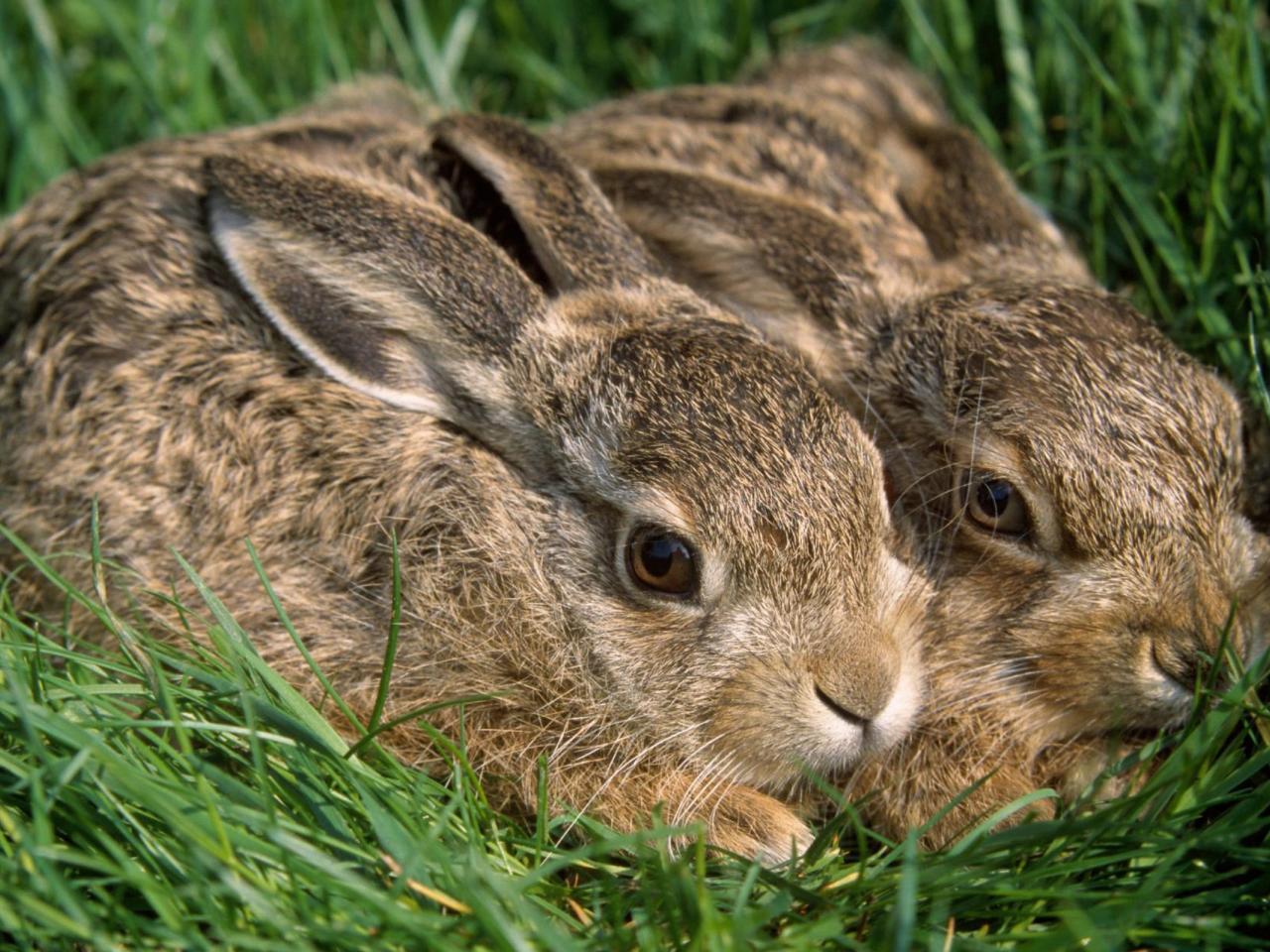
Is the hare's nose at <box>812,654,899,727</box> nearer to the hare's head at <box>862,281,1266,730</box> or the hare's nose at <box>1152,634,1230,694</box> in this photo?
the hare's head at <box>862,281,1266,730</box>

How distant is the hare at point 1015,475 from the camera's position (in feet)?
11.3

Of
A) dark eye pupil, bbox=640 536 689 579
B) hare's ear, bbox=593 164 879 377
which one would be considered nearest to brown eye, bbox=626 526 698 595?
dark eye pupil, bbox=640 536 689 579

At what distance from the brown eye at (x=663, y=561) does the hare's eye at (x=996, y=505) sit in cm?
74

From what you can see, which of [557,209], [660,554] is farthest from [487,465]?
[557,209]

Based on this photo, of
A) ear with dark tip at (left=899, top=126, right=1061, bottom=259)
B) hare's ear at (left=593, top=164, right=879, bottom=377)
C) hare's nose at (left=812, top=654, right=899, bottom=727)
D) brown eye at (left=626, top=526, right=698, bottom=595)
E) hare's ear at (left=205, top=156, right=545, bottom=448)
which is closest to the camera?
hare's nose at (left=812, top=654, right=899, bottom=727)

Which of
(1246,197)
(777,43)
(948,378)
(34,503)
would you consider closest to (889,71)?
(777,43)

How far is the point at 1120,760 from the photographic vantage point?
11.2 feet

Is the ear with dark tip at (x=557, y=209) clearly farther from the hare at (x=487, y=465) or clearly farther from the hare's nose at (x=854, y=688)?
the hare's nose at (x=854, y=688)

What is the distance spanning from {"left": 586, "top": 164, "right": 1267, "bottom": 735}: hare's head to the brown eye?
0.68 meters

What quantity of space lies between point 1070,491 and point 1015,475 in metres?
0.14

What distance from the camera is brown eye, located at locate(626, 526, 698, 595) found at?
3.39 metres

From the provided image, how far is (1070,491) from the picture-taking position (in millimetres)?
3479

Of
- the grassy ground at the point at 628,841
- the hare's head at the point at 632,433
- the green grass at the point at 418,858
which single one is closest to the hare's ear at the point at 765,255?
the hare's head at the point at 632,433

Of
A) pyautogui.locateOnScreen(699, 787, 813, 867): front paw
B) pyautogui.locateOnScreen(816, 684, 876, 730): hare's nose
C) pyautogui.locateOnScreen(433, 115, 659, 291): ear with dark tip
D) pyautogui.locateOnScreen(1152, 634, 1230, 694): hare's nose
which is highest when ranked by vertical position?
pyautogui.locateOnScreen(433, 115, 659, 291): ear with dark tip
